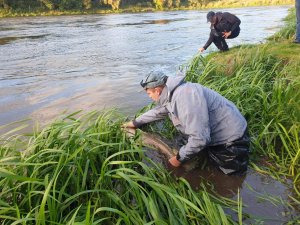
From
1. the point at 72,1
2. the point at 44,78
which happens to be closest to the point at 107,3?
the point at 72,1

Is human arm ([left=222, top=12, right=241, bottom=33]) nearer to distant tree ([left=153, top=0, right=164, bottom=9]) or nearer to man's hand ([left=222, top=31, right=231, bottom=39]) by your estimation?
man's hand ([left=222, top=31, right=231, bottom=39])

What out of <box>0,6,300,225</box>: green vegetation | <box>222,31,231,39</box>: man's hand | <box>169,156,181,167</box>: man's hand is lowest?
<box>169,156,181,167</box>: man's hand

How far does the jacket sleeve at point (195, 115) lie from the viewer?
3465 millimetres

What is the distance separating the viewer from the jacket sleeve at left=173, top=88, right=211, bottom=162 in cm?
346

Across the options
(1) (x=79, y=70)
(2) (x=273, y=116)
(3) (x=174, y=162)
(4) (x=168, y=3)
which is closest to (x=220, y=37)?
(1) (x=79, y=70)

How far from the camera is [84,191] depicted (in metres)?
2.78

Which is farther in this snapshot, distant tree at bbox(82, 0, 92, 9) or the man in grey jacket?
distant tree at bbox(82, 0, 92, 9)

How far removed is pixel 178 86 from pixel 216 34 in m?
6.07

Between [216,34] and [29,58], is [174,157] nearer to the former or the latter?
[216,34]

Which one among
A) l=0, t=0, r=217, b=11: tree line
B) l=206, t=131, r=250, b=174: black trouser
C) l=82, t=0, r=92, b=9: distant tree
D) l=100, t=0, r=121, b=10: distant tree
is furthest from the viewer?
l=100, t=0, r=121, b=10: distant tree

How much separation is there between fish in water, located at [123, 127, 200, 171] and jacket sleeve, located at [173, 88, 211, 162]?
0.54m

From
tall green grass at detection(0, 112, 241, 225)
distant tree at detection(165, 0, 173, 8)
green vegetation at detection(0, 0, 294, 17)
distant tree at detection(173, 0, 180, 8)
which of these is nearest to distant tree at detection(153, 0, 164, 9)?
green vegetation at detection(0, 0, 294, 17)

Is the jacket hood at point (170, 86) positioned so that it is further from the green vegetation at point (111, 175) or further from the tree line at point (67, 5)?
the tree line at point (67, 5)

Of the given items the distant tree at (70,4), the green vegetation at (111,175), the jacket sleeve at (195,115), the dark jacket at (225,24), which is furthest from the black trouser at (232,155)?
the distant tree at (70,4)
